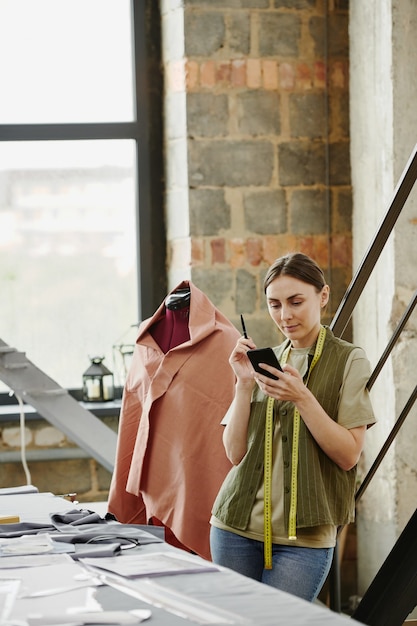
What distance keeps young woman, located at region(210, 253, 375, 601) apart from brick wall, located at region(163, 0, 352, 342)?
2.04m

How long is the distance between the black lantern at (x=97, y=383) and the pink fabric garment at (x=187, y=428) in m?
1.20

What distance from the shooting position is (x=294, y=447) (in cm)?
247

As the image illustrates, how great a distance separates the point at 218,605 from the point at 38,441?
9.65 feet

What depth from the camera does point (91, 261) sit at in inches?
192

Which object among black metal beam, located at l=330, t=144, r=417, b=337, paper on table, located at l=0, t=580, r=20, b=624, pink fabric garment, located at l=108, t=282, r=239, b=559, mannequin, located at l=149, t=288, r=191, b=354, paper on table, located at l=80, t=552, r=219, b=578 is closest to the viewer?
paper on table, located at l=0, t=580, r=20, b=624

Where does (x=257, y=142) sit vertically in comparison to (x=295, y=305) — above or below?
above

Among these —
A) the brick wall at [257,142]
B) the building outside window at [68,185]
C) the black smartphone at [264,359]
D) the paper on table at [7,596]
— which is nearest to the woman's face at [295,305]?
the black smartphone at [264,359]

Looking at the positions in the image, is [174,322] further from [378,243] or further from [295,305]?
[295,305]

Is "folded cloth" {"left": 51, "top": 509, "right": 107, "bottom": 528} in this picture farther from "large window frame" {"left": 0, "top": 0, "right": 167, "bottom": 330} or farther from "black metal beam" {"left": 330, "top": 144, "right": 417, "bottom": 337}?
"large window frame" {"left": 0, "top": 0, "right": 167, "bottom": 330}

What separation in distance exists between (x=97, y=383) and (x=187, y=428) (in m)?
1.42

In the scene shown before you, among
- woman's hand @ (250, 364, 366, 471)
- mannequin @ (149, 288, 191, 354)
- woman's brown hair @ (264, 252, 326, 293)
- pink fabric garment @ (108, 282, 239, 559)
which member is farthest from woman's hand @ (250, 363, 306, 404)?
mannequin @ (149, 288, 191, 354)

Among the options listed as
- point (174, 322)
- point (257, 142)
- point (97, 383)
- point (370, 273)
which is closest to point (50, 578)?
point (370, 273)

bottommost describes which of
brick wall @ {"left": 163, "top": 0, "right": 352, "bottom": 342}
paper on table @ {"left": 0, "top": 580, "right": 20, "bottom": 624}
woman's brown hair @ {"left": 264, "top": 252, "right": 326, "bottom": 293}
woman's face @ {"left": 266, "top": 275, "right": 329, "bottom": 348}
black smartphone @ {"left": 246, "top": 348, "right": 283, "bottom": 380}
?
paper on table @ {"left": 0, "top": 580, "right": 20, "bottom": 624}

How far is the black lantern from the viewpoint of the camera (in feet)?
15.4
